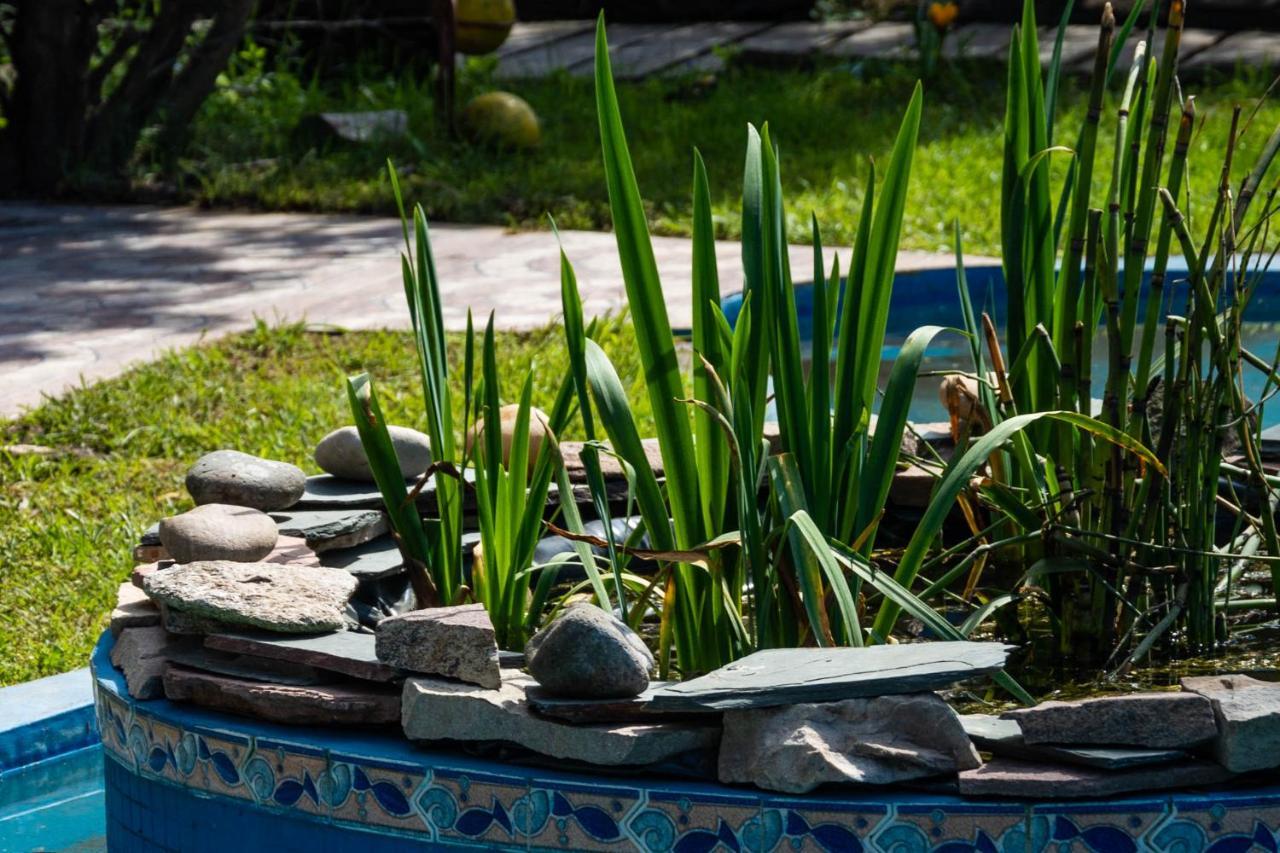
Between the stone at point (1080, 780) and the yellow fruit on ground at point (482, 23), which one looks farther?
the yellow fruit on ground at point (482, 23)

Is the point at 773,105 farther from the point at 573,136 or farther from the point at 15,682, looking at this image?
the point at 15,682

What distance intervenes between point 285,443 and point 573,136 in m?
4.46

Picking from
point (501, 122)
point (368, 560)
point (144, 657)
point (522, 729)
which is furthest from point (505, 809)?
point (501, 122)

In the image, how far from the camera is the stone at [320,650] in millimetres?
1809

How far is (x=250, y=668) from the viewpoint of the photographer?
75.1 inches

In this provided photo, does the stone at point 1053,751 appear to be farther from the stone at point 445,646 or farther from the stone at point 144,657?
the stone at point 144,657

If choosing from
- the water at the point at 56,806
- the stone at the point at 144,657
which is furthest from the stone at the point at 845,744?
the water at the point at 56,806

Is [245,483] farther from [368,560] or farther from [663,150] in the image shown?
[663,150]

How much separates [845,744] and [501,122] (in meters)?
6.21

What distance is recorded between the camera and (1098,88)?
1923 mm

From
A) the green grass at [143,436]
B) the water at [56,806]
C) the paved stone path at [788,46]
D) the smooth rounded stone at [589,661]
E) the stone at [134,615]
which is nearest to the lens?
the smooth rounded stone at [589,661]

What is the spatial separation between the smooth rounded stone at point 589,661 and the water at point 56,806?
1.09 metres

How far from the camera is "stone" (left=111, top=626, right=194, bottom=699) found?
77.0 inches

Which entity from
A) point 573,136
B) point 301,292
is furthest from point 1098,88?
point 573,136
